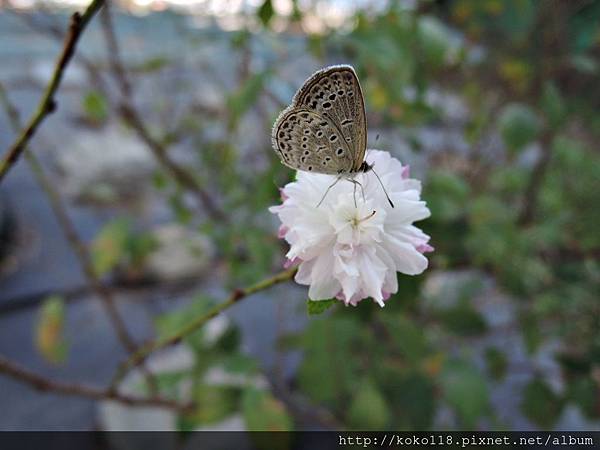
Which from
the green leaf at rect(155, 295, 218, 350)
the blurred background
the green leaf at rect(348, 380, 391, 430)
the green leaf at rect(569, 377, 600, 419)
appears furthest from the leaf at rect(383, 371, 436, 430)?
the green leaf at rect(155, 295, 218, 350)

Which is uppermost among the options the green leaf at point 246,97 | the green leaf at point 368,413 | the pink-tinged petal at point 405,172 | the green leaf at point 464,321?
the green leaf at point 246,97

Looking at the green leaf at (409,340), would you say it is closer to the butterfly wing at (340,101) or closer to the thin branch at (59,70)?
the butterfly wing at (340,101)

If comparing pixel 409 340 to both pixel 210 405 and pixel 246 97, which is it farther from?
pixel 246 97

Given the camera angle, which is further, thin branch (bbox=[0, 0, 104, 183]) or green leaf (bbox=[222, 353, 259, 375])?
green leaf (bbox=[222, 353, 259, 375])

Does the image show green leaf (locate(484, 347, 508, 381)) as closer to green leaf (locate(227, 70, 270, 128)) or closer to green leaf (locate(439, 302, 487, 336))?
green leaf (locate(439, 302, 487, 336))

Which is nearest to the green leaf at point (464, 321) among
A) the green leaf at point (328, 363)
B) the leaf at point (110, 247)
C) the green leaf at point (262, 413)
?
the green leaf at point (328, 363)

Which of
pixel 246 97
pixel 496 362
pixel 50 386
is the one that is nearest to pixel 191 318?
pixel 50 386

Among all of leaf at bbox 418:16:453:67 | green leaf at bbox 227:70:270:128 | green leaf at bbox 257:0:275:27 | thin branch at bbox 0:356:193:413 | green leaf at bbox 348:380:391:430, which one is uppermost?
leaf at bbox 418:16:453:67
